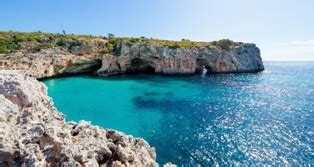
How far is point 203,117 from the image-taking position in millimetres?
31594

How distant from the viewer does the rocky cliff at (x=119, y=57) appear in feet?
208

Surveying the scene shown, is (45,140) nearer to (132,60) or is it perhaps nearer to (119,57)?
(119,57)

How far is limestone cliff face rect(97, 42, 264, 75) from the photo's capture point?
7119 centimetres

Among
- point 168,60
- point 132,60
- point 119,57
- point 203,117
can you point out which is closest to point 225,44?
point 168,60

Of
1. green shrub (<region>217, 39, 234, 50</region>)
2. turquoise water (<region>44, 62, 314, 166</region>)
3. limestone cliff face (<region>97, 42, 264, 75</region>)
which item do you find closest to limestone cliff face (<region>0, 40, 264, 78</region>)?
limestone cliff face (<region>97, 42, 264, 75</region>)

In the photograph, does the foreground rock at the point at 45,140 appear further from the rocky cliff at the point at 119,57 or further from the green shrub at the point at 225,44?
the green shrub at the point at 225,44

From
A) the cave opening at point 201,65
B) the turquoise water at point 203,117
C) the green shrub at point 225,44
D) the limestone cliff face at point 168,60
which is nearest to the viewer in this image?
the turquoise water at point 203,117

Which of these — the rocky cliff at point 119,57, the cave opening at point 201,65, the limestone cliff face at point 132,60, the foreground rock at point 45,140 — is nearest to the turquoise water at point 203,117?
the foreground rock at point 45,140

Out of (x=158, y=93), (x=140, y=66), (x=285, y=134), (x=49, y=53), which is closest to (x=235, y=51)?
(x=140, y=66)

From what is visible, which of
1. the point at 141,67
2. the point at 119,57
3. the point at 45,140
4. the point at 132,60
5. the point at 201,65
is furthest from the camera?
the point at 201,65

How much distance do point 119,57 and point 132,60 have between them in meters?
5.26

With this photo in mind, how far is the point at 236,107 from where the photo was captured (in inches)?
1480

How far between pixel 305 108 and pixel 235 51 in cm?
4704

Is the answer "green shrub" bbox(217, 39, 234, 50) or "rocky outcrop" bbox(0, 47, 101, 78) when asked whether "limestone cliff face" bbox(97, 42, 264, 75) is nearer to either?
"green shrub" bbox(217, 39, 234, 50)
